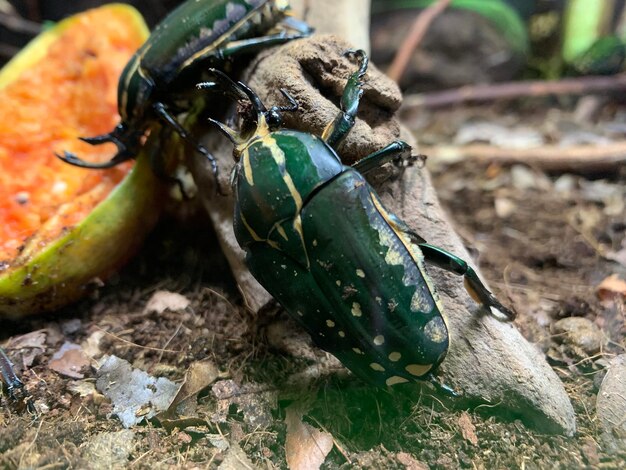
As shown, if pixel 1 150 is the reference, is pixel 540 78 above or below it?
below

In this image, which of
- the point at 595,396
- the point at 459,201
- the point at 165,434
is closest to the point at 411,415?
the point at 595,396

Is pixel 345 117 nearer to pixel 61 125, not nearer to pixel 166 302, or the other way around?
pixel 166 302

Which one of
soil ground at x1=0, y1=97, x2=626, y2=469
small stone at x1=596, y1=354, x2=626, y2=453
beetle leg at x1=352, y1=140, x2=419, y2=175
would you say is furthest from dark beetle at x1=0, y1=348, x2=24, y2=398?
small stone at x1=596, y1=354, x2=626, y2=453

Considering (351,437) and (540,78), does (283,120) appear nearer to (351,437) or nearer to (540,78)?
(351,437)

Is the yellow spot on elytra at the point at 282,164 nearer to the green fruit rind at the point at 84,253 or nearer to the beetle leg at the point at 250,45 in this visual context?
the beetle leg at the point at 250,45

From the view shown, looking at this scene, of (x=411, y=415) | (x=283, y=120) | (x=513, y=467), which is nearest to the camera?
(x=513, y=467)

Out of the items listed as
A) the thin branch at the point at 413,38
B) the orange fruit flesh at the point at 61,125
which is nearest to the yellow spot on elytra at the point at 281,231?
the orange fruit flesh at the point at 61,125
